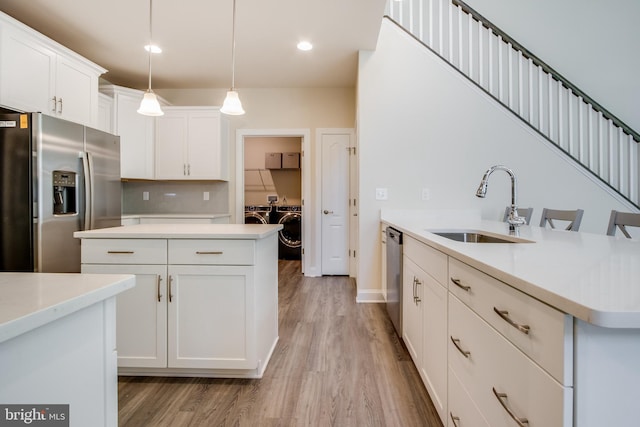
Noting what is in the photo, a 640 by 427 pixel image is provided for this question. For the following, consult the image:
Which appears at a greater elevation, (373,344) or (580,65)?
(580,65)

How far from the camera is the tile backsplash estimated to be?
4.38 m

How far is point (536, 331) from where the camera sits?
70cm

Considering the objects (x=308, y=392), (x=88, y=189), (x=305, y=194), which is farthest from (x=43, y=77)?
(x=308, y=392)

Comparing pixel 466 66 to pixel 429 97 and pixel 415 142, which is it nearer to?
pixel 429 97

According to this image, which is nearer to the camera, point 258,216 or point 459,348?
point 459,348

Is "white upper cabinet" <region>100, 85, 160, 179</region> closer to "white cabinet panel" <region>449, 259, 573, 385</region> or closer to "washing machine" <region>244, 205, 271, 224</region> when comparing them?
"washing machine" <region>244, 205, 271, 224</region>

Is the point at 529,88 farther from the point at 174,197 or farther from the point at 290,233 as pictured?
the point at 174,197

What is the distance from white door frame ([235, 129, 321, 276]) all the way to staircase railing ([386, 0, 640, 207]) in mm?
1870

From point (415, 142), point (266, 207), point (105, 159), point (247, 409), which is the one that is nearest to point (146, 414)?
point (247, 409)

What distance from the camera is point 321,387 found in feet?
5.71

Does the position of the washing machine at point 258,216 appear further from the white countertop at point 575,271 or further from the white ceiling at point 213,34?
the white countertop at point 575,271

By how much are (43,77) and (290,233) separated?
13.3ft

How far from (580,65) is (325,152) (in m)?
3.48

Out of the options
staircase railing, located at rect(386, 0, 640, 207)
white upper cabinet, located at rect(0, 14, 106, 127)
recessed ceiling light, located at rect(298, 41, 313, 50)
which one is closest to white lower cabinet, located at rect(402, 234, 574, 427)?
recessed ceiling light, located at rect(298, 41, 313, 50)
